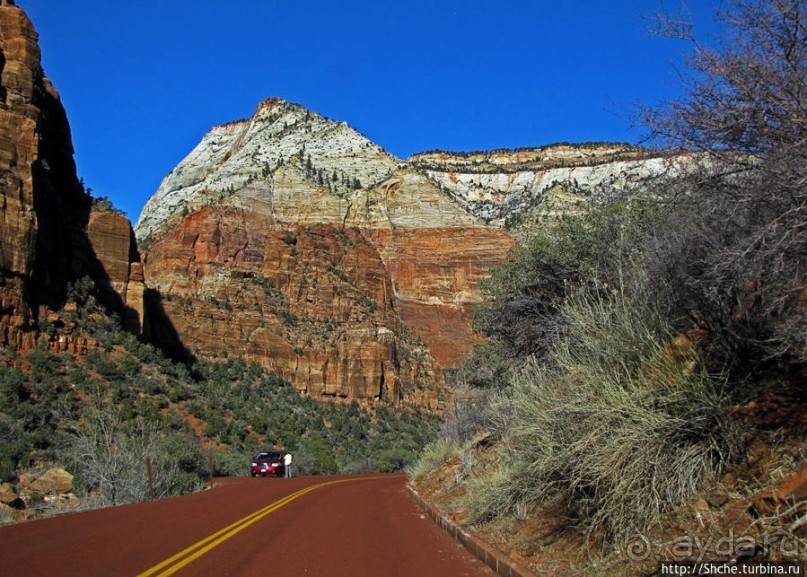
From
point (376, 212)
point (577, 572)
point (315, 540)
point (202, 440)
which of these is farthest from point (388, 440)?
point (577, 572)

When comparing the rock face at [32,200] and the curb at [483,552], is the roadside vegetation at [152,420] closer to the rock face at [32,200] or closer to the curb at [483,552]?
the rock face at [32,200]

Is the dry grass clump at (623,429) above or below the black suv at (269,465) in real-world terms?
above

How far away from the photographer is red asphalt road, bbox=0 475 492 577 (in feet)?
27.3

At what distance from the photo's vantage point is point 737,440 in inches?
227

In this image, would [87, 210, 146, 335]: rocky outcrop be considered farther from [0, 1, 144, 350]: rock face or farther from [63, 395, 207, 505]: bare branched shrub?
[63, 395, 207, 505]: bare branched shrub

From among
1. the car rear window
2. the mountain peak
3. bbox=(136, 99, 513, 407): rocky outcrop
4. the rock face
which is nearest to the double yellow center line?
the car rear window

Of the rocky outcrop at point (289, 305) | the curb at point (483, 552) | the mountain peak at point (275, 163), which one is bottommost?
the curb at point (483, 552)

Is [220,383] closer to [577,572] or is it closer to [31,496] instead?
[31,496]

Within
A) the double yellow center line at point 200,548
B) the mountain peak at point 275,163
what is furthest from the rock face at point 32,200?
the mountain peak at point 275,163

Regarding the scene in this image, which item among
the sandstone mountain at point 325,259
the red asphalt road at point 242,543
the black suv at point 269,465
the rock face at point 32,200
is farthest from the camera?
the sandstone mountain at point 325,259

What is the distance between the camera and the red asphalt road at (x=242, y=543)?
834cm

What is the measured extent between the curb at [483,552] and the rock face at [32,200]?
1308 inches

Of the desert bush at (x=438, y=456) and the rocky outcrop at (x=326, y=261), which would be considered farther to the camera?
the rocky outcrop at (x=326, y=261)

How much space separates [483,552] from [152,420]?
1303 inches
